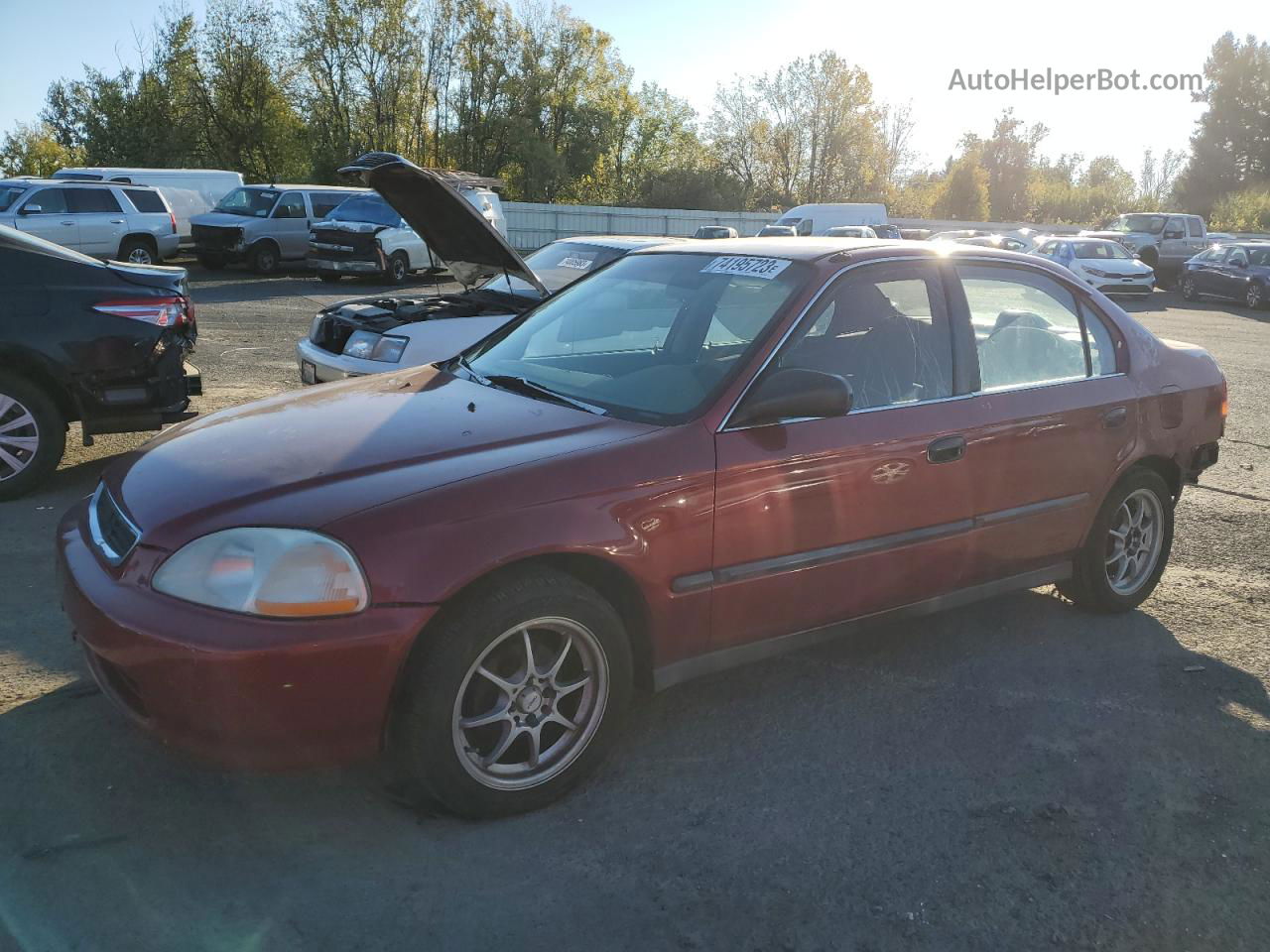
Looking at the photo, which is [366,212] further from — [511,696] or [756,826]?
[756,826]

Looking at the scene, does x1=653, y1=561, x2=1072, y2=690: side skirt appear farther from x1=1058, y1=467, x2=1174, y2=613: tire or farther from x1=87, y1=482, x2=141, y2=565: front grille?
x1=87, y1=482, x2=141, y2=565: front grille

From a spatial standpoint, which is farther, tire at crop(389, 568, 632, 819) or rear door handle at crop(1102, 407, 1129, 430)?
rear door handle at crop(1102, 407, 1129, 430)

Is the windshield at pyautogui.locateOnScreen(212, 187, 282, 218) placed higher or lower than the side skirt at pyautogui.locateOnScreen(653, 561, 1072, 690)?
higher

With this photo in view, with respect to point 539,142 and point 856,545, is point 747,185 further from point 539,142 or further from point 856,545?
point 856,545

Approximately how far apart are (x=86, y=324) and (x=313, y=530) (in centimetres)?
396

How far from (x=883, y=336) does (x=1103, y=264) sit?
23608 mm

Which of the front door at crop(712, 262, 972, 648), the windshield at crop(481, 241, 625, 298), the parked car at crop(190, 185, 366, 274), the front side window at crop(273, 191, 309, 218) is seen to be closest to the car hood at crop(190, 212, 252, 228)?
the parked car at crop(190, 185, 366, 274)

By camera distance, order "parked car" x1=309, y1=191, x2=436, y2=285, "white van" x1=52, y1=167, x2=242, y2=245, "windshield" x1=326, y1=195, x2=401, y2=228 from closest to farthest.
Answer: "parked car" x1=309, y1=191, x2=436, y2=285 < "windshield" x1=326, y1=195, x2=401, y2=228 < "white van" x1=52, y1=167, x2=242, y2=245

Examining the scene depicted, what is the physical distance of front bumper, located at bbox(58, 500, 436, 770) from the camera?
250 cm

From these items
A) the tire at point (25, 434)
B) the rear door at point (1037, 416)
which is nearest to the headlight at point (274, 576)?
the rear door at point (1037, 416)

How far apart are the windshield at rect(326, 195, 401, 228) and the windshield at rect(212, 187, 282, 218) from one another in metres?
1.77

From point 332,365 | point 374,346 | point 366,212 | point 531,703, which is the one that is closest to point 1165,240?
point 366,212

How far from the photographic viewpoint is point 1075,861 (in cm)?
283

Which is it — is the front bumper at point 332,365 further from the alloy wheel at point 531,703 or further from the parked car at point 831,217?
the parked car at point 831,217
